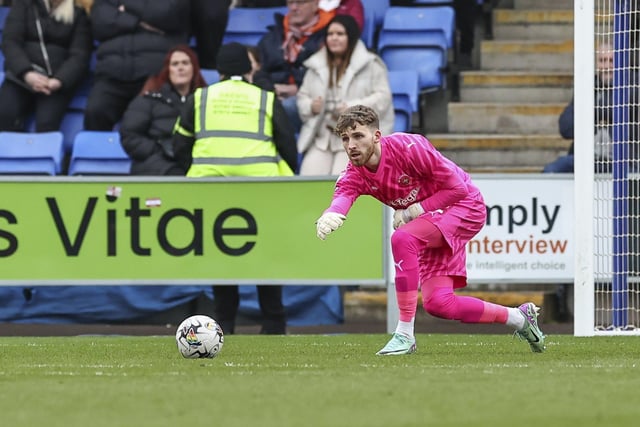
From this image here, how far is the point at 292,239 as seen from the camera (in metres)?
13.2

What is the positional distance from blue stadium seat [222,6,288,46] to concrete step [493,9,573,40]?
8.51 ft

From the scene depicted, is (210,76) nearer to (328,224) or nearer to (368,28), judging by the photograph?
(368,28)

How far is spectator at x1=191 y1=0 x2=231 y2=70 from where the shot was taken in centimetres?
1630

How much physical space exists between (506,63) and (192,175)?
221 inches

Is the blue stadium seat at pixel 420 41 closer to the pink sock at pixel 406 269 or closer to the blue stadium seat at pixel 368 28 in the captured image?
the blue stadium seat at pixel 368 28

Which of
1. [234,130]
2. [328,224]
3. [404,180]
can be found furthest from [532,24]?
[328,224]

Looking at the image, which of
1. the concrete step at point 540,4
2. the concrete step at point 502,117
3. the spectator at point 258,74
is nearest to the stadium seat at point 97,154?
the spectator at point 258,74

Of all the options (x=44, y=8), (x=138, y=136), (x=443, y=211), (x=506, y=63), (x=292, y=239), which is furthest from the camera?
(x=506, y=63)

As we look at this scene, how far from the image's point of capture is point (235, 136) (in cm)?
1318

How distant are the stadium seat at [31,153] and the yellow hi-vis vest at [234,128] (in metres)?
2.70

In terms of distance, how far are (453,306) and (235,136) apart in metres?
3.93

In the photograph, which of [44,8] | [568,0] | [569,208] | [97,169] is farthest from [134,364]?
[568,0]

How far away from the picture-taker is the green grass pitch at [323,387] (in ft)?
21.0

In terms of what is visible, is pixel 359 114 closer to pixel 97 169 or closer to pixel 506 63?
pixel 97 169
